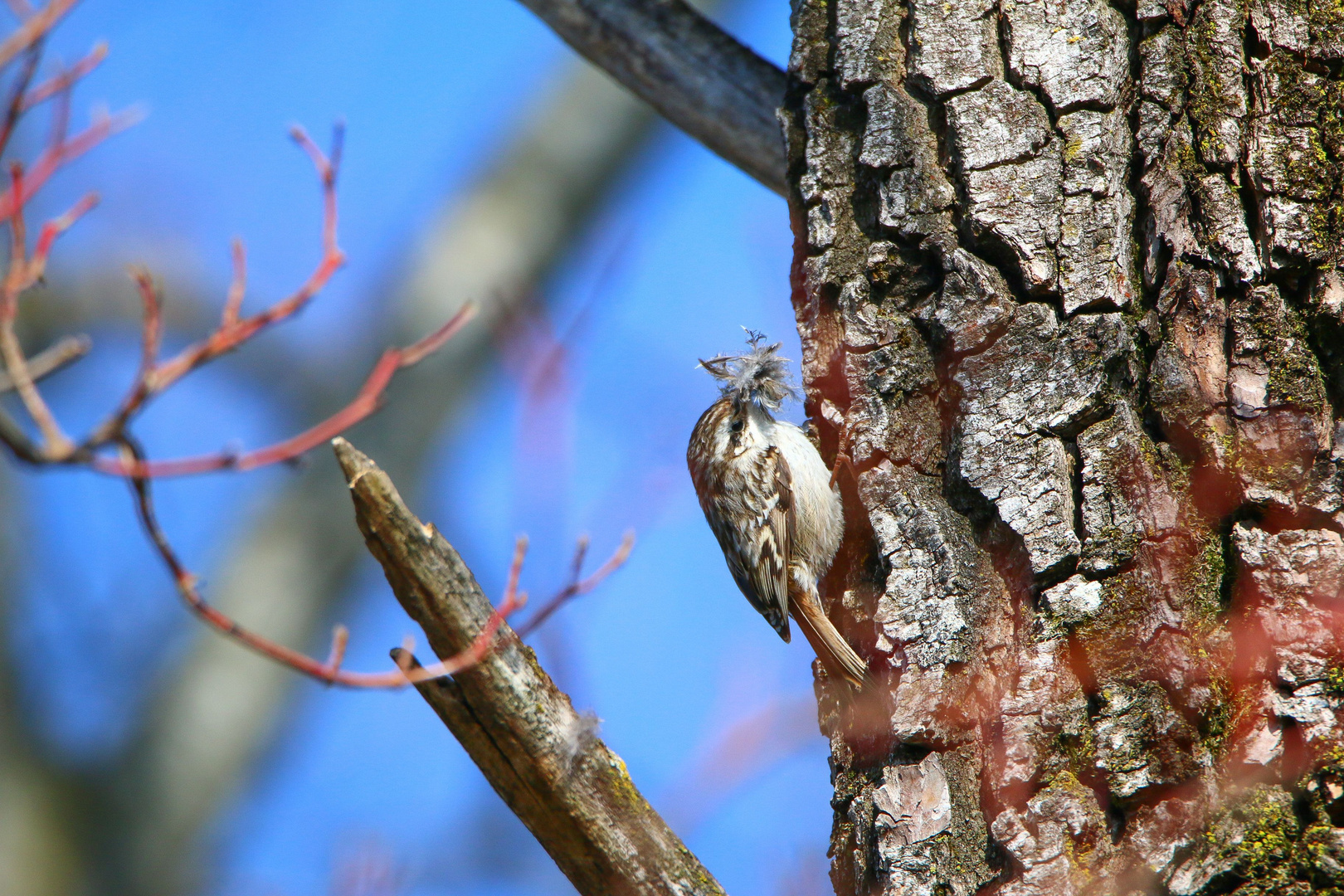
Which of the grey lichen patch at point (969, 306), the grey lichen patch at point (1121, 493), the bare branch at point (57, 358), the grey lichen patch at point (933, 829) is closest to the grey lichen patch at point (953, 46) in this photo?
the grey lichen patch at point (969, 306)

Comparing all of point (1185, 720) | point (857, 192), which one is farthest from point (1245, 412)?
point (857, 192)

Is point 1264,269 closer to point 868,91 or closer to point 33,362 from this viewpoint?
point 868,91

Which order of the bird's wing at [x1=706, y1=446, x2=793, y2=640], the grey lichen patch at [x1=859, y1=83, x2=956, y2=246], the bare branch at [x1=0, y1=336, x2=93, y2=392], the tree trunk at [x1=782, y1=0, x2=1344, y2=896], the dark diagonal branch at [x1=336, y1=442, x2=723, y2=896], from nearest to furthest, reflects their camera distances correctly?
the bare branch at [x1=0, y1=336, x2=93, y2=392], the dark diagonal branch at [x1=336, y1=442, x2=723, y2=896], the tree trunk at [x1=782, y1=0, x2=1344, y2=896], the grey lichen patch at [x1=859, y1=83, x2=956, y2=246], the bird's wing at [x1=706, y1=446, x2=793, y2=640]

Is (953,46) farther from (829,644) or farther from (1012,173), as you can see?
(829,644)

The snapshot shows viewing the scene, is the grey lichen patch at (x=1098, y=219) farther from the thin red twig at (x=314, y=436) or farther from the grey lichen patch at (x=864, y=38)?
the thin red twig at (x=314, y=436)

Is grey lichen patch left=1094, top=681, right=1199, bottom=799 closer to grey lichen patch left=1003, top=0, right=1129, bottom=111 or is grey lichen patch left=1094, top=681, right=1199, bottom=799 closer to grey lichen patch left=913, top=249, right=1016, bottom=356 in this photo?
grey lichen patch left=913, top=249, right=1016, bottom=356

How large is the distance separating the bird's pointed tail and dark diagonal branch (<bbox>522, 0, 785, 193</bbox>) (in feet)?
3.65

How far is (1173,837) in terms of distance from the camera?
166cm

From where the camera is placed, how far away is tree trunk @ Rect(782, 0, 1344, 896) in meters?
1.69

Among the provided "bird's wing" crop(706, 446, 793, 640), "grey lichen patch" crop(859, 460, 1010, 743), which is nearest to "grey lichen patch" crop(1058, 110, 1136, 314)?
"grey lichen patch" crop(859, 460, 1010, 743)

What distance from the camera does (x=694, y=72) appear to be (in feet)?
9.34

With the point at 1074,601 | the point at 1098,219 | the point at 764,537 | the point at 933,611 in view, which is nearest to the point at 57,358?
the point at 933,611

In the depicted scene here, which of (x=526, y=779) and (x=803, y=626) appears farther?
(x=803, y=626)

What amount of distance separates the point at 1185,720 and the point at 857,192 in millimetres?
1193
